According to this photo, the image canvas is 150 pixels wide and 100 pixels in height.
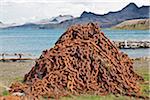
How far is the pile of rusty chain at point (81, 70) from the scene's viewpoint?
1484 cm

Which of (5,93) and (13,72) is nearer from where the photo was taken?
(5,93)

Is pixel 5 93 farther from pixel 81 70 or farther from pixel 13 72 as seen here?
pixel 13 72

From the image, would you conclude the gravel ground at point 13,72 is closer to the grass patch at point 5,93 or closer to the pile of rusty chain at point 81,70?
the grass patch at point 5,93

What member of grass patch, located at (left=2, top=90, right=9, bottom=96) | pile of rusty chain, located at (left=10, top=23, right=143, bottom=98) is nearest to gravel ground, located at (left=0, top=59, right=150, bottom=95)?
grass patch, located at (left=2, top=90, right=9, bottom=96)

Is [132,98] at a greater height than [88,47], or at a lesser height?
lesser

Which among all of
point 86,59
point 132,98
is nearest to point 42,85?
point 86,59

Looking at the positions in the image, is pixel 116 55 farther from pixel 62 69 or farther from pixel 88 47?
pixel 62 69

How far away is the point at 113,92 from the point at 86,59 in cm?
147

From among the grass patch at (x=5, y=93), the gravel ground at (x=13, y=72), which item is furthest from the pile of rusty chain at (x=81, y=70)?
the gravel ground at (x=13, y=72)

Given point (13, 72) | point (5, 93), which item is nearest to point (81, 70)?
point (5, 93)

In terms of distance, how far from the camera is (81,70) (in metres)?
15.2

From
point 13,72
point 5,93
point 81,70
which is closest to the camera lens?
point 5,93

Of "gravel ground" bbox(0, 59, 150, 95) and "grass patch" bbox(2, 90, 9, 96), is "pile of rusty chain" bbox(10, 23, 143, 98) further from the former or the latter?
"gravel ground" bbox(0, 59, 150, 95)

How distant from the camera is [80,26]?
16.7 meters
